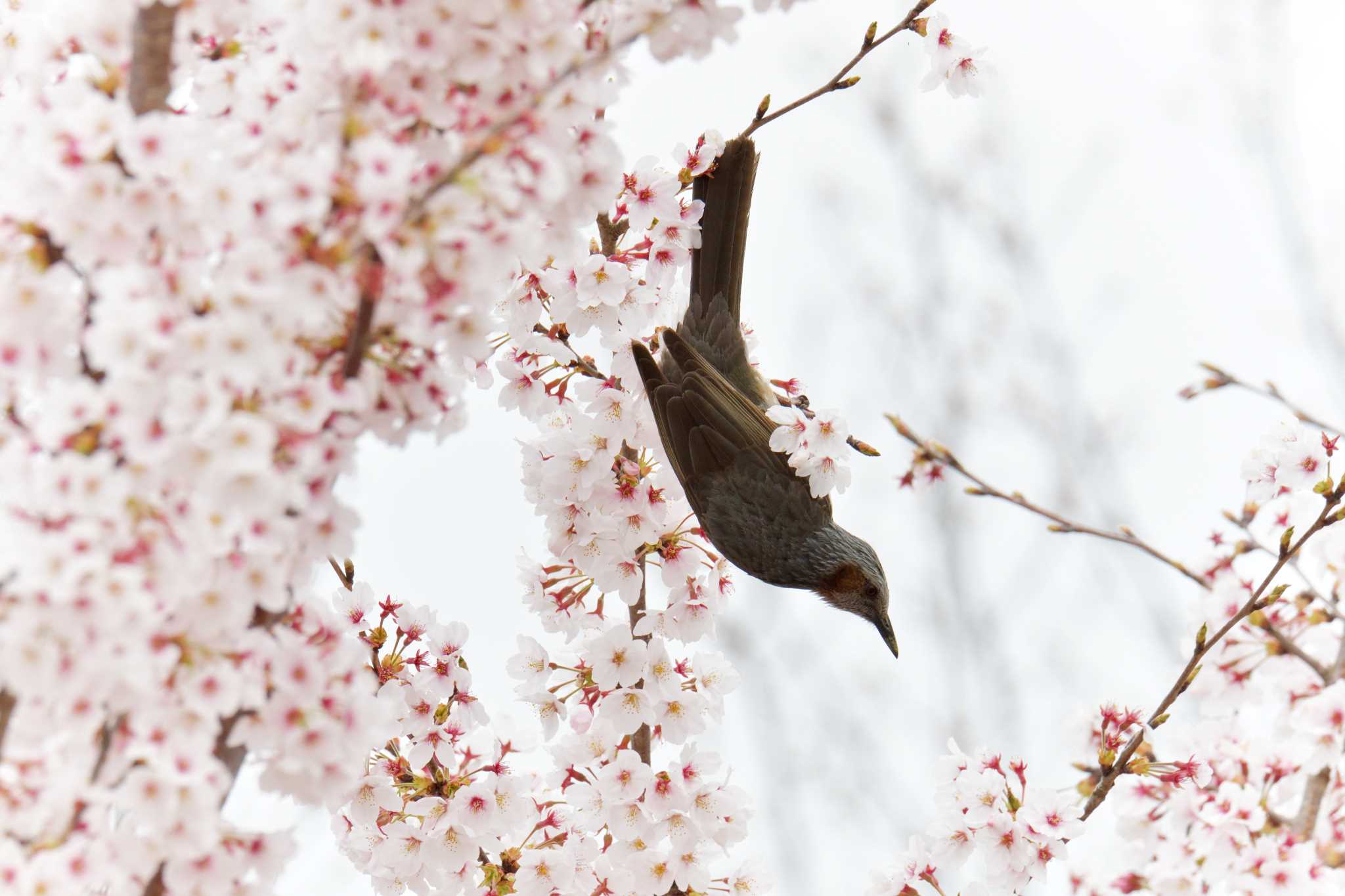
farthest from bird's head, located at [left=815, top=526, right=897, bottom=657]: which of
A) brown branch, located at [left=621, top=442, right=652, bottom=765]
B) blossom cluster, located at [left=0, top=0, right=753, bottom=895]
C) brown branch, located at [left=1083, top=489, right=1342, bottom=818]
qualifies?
blossom cluster, located at [left=0, top=0, right=753, bottom=895]

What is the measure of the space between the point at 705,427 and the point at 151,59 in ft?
6.36

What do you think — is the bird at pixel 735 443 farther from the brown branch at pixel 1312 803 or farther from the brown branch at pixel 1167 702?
the brown branch at pixel 1312 803

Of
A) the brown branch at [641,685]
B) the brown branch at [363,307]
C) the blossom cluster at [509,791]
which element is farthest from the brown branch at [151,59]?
the brown branch at [641,685]

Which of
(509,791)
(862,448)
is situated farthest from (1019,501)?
(509,791)

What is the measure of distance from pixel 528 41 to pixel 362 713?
742 millimetres

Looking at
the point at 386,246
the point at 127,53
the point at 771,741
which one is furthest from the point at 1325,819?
the point at 771,741

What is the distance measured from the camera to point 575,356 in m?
2.63

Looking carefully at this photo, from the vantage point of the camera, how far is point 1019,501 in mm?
2842

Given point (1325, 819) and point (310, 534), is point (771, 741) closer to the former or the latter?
point (1325, 819)

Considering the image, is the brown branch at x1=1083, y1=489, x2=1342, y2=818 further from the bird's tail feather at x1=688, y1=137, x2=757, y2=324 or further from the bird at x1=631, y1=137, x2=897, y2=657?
the bird's tail feather at x1=688, y1=137, x2=757, y2=324

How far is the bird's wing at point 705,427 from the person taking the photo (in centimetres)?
302

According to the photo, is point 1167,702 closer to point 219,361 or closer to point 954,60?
point 954,60

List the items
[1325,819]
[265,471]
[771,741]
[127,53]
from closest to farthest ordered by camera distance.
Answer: [265,471] → [127,53] → [1325,819] → [771,741]

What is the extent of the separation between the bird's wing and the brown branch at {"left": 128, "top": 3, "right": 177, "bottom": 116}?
1.46 meters
